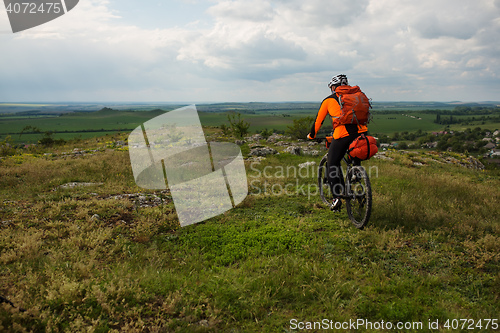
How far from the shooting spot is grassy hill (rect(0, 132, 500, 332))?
3.61 meters

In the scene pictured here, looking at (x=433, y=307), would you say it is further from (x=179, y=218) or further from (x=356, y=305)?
(x=179, y=218)

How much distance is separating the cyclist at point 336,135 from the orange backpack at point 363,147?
38 centimetres

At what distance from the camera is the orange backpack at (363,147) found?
603cm

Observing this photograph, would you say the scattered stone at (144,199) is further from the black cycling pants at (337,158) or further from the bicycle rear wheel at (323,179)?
the black cycling pants at (337,158)

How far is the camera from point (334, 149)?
681 cm

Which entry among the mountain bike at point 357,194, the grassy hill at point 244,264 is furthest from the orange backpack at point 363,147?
the grassy hill at point 244,264

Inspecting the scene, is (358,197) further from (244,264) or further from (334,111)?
(244,264)

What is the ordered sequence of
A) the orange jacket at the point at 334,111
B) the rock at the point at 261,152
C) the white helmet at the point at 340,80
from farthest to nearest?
the rock at the point at 261,152
the white helmet at the point at 340,80
the orange jacket at the point at 334,111

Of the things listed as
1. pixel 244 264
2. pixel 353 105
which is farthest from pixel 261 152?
pixel 244 264

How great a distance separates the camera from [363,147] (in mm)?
→ 6031

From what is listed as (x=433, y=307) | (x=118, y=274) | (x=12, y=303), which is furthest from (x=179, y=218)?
(x=433, y=307)

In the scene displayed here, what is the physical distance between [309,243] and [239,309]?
255 centimetres

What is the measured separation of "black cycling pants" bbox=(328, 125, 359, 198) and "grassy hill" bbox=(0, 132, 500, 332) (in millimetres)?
929

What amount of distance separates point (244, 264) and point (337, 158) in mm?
3635
